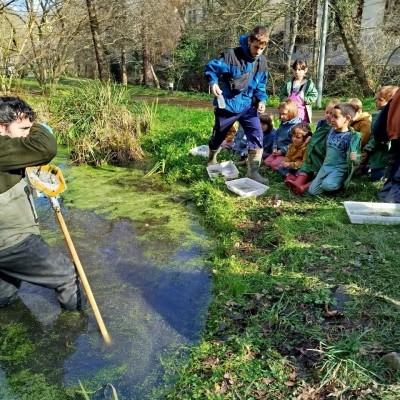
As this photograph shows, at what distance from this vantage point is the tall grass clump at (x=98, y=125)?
663 cm

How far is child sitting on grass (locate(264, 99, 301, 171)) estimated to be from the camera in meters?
5.47

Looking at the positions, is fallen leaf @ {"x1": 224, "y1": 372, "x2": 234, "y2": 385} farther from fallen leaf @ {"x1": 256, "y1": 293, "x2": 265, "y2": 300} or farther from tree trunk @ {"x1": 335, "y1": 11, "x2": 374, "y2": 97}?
tree trunk @ {"x1": 335, "y1": 11, "x2": 374, "y2": 97}

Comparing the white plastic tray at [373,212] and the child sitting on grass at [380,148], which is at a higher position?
the child sitting on grass at [380,148]

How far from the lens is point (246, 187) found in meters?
5.09

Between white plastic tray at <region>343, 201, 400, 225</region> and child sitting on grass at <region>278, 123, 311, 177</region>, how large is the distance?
4.19 ft

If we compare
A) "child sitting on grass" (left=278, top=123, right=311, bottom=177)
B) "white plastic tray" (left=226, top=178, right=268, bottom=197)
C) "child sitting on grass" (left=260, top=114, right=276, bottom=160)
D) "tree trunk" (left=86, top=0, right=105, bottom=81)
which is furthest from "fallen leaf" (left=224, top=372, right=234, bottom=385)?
→ "tree trunk" (left=86, top=0, right=105, bottom=81)

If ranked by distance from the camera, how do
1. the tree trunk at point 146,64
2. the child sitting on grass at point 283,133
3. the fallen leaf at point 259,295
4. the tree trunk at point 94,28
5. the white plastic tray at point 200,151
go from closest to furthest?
the fallen leaf at point 259,295
the child sitting on grass at point 283,133
the white plastic tray at point 200,151
the tree trunk at point 94,28
the tree trunk at point 146,64

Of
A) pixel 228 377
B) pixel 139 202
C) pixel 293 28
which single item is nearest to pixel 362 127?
pixel 139 202

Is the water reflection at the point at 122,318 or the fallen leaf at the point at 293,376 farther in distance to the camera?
the water reflection at the point at 122,318

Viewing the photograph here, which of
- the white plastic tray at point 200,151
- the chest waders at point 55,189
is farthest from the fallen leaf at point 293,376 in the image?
the white plastic tray at point 200,151

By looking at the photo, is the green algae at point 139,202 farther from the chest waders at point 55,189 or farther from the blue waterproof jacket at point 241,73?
the blue waterproof jacket at point 241,73

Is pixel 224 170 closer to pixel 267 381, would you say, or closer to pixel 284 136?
pixel 284 136

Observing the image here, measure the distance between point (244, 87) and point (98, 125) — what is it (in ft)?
10.0

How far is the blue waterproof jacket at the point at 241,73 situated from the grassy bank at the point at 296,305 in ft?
3.98
